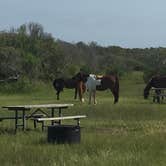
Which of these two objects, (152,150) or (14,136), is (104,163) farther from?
(14,136)

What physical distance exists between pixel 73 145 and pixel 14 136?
3039 mm

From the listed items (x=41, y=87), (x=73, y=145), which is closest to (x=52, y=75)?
(x=41, y=87)

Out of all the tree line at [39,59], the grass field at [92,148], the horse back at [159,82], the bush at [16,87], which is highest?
the tree line at [39,59]

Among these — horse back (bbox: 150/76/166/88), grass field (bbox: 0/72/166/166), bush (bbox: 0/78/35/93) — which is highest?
horse back (bbox: 150/76/166/88)

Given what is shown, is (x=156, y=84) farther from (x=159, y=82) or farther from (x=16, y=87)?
(x=16, y=87)

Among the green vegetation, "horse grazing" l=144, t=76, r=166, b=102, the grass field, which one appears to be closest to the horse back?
"horse grazing" l=144, t=76, r=166, b=102

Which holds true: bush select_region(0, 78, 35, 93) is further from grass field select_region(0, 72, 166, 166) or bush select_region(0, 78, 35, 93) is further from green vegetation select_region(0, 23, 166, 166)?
grass field select_region(0, 72, 166, 166)

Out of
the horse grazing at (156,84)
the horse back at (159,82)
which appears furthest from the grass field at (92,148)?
the horse back at (159,82)

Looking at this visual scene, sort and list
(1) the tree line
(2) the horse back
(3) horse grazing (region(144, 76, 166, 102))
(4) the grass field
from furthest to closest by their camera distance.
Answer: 1. (1) the tree line
2. (2) the horse back
3. (3) horse grazing (region(144, 76, 166, 102))
4. (4) the grass field

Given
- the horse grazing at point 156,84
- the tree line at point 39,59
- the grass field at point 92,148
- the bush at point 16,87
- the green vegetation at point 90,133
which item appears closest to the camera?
the grass field at point 92,148

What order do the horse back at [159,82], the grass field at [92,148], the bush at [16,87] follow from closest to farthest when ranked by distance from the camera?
1. the grass field at [92,148]
2. the horse back at [159,82]
3. the bush at [16,87]

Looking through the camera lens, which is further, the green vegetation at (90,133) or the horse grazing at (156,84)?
the horse grazing at (156,84)

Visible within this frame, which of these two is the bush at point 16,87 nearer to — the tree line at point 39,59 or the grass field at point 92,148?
the tree line at point 39,59

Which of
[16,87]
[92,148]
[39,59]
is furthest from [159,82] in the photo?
[39,59]
